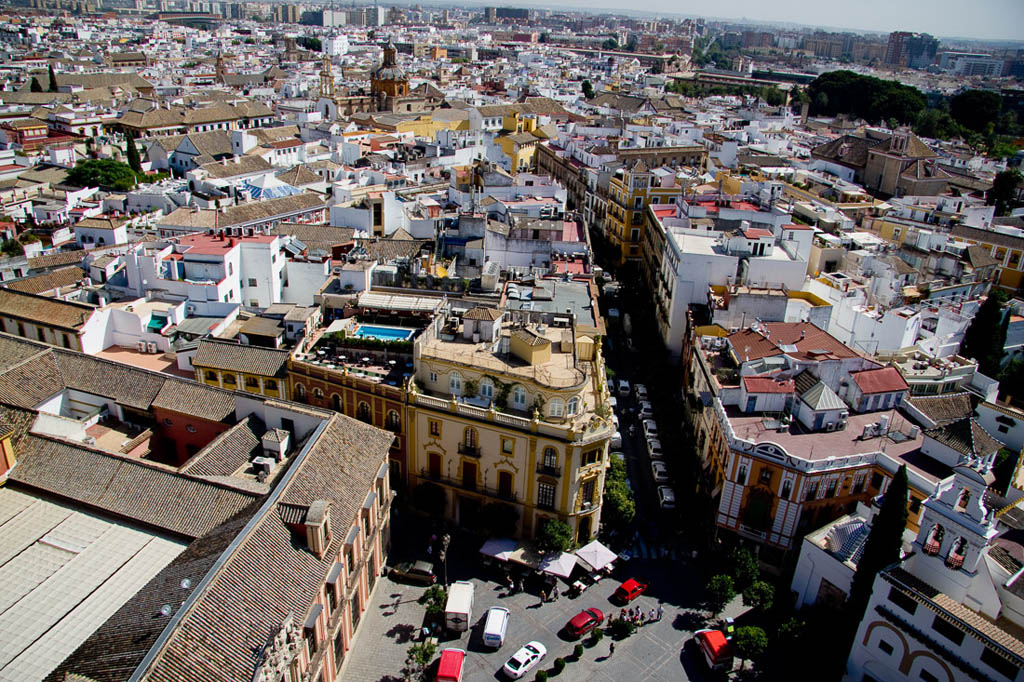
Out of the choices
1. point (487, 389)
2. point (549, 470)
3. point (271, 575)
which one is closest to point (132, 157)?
point (487, 389)

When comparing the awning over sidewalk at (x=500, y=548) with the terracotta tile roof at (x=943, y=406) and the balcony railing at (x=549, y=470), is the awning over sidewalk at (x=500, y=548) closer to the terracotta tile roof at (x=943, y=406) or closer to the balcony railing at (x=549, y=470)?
the balcony railing at (x=549, y=470)

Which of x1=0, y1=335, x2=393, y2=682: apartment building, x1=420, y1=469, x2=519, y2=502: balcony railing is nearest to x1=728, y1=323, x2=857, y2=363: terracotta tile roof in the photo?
x1=420, y1=469, x2=519, y2=502: balcony railing

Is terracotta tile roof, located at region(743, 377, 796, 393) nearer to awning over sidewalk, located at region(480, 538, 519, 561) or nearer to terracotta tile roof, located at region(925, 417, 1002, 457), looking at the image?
terracotta tile roof, located at region(925, 417, 1002, 457)

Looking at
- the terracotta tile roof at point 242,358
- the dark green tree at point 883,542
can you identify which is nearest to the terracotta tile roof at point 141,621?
the terracotta tile roof at point 242,358

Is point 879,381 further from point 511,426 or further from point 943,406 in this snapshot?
point 511,426

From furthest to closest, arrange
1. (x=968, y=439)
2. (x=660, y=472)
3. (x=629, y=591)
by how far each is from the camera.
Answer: (x=660, y=472) → (x=968, y=439) → (x=629, y=591)

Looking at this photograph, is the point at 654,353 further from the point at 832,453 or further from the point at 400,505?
the point at 400,505
